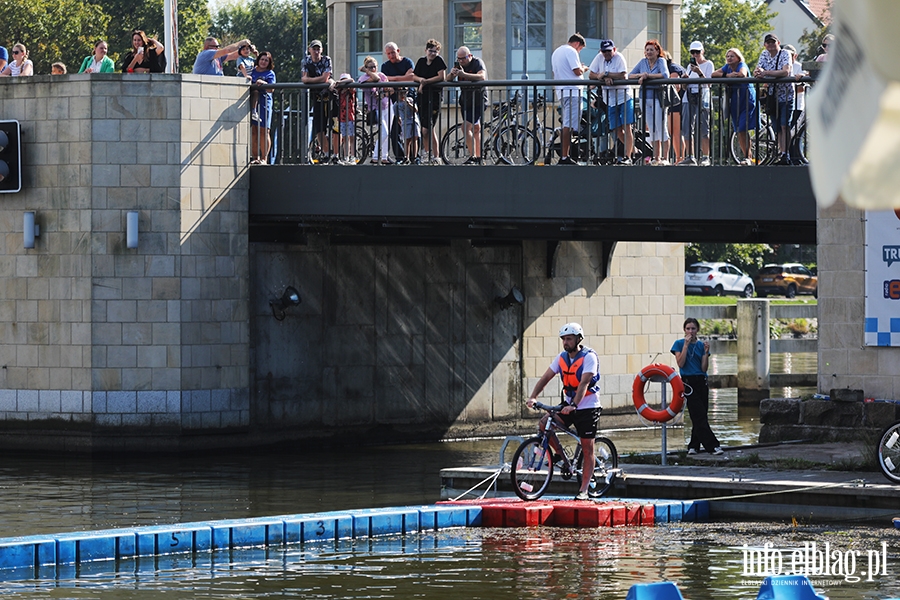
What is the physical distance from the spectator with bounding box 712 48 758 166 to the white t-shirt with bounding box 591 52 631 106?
1293 millimetres

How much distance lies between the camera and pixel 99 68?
2184cm

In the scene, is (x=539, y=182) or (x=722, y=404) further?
(x=722, y=404)

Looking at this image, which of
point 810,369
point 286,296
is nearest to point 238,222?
point 286,296

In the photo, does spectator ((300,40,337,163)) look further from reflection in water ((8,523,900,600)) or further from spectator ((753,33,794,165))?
reflection in water ((8,523,900,600))

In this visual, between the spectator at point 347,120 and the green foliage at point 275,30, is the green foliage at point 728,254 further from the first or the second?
the spectator at point 347,120

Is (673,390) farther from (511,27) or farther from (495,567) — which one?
(511,27)

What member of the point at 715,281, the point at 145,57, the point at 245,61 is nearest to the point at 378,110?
the point at 245,61

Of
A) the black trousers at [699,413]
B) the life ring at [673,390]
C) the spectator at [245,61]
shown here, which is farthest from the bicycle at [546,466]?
the spectator at [245,61]

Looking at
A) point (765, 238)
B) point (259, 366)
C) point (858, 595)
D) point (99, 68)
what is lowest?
point (858, 595)

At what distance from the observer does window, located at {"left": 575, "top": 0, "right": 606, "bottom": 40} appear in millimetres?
27188

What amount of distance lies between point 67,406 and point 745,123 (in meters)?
9.98

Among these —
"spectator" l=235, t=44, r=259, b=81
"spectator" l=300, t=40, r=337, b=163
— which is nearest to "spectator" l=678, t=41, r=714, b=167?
"spectator" l=300, t=40, r=337, b=163

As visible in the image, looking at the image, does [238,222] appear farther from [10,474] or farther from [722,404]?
[722,404]

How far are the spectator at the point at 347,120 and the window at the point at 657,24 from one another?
28.8ft
